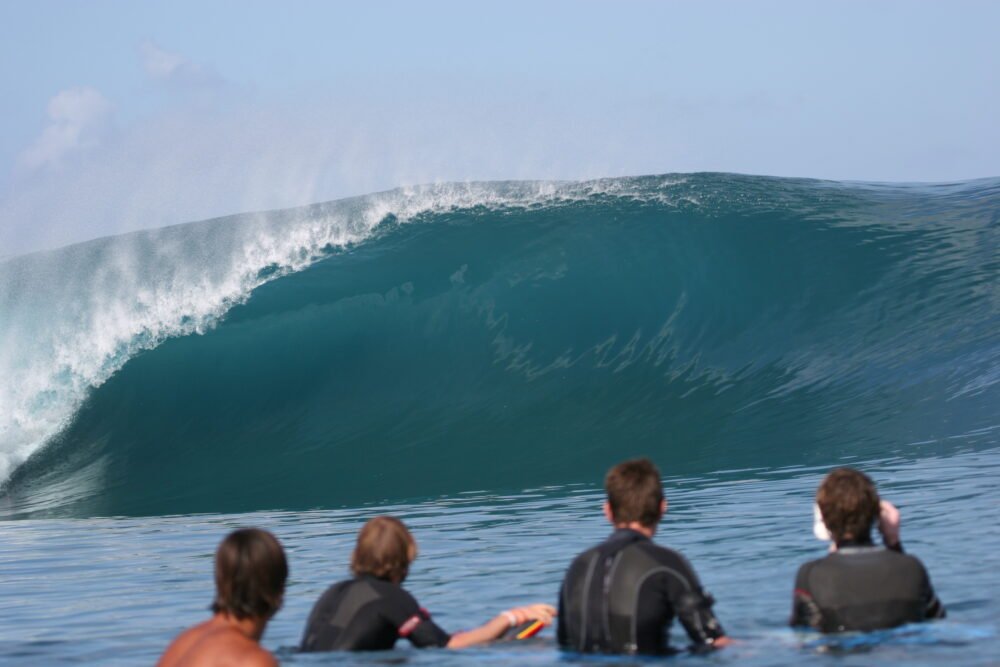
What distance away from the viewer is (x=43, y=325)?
73.0ft

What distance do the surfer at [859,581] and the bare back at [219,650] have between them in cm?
265

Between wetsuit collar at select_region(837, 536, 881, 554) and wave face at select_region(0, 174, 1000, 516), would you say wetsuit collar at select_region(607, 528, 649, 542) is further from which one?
wave face at select_region(0, 174, 1000, 516)

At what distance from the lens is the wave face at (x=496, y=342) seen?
14984 mm

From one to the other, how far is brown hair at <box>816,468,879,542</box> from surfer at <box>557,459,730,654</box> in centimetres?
64

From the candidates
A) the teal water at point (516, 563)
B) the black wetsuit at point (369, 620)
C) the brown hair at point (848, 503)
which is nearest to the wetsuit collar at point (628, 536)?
the teal water at point (516, 563)

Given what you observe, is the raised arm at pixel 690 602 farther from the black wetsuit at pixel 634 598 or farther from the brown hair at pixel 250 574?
the brown hair at pixel 250 574

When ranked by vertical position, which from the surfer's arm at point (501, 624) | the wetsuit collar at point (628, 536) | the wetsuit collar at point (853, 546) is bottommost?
the surfer's arm at point (501, 624)

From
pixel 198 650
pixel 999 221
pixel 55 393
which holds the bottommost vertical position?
pixel 198 650

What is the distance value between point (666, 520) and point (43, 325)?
15521mm

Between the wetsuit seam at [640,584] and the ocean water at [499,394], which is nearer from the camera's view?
the wetsuit seam at [640,584]

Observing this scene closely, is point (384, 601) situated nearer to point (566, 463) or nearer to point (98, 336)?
point (566, 463)

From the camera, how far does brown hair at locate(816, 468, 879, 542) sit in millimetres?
5230

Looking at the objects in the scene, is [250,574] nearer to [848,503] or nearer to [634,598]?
[634,598]

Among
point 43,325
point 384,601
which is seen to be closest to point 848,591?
point 384,601
